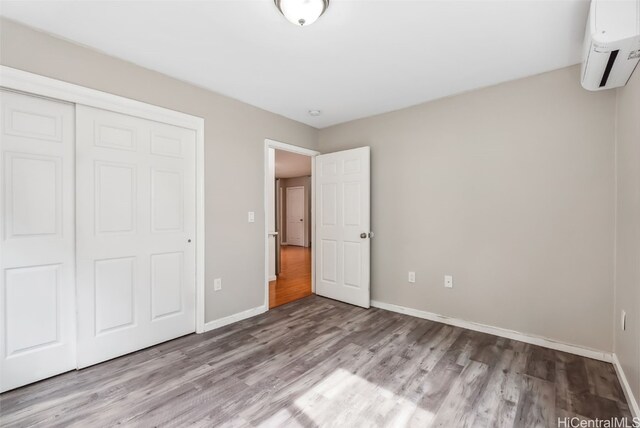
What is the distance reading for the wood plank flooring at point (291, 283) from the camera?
3.78 meters

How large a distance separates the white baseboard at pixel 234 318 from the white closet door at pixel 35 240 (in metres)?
1.02

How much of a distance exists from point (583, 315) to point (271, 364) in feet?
8.16

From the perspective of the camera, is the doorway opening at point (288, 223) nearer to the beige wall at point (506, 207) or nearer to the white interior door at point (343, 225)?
the white interior door at point (343, 225)

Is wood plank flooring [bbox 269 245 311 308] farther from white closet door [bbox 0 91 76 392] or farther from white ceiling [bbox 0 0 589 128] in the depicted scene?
white ceiling [bbox 0 0 589 128]

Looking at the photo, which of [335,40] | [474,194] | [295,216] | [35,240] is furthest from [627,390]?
[295,216]

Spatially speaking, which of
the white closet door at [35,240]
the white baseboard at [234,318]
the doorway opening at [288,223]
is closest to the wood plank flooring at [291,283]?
the doorway opening at [288,223]

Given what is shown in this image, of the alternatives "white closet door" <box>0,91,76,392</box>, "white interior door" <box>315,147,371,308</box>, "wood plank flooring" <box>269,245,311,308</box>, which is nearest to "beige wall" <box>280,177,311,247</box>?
"wood plank flooring" <box>269,245,311,308</box>

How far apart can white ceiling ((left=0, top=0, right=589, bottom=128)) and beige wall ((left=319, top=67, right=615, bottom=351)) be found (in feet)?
1.21

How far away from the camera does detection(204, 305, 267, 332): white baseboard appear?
9.15 feet

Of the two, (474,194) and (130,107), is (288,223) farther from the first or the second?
(130,107)

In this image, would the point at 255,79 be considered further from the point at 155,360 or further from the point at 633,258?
the point at 633,258

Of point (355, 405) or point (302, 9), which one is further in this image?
point (355, 405)

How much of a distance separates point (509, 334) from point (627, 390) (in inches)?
33.0

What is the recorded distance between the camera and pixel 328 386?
6.19 feet
